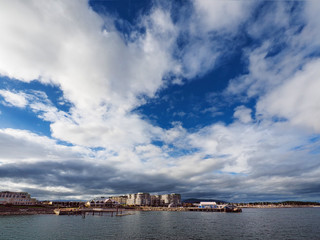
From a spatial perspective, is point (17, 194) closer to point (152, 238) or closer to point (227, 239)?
point (152, 238)

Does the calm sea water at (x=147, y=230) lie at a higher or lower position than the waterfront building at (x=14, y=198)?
lower

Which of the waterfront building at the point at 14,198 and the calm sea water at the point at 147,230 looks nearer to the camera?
the calm sea water at the point at 147,230

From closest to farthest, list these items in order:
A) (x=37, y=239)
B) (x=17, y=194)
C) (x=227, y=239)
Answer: (x=37, y=239) → (x=227, y=239) → (x=17, y=194)

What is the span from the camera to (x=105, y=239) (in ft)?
163

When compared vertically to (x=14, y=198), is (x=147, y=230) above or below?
below

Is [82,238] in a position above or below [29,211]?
below

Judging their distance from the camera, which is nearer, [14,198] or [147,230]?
[147,230]

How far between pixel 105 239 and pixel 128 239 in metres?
5.76

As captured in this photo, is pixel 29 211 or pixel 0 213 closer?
pixel 0 213

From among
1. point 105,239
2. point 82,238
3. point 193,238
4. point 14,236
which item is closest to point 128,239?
point 105,239

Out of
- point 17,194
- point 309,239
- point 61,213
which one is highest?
point 17,194

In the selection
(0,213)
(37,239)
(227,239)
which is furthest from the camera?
(0,213)

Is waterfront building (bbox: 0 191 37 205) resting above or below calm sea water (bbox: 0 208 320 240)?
above

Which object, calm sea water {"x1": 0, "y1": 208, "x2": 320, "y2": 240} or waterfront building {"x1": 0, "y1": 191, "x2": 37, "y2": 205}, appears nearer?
calm sea water {"x1": 0, "y1": 208, "x2": 320, "y2": 240}
